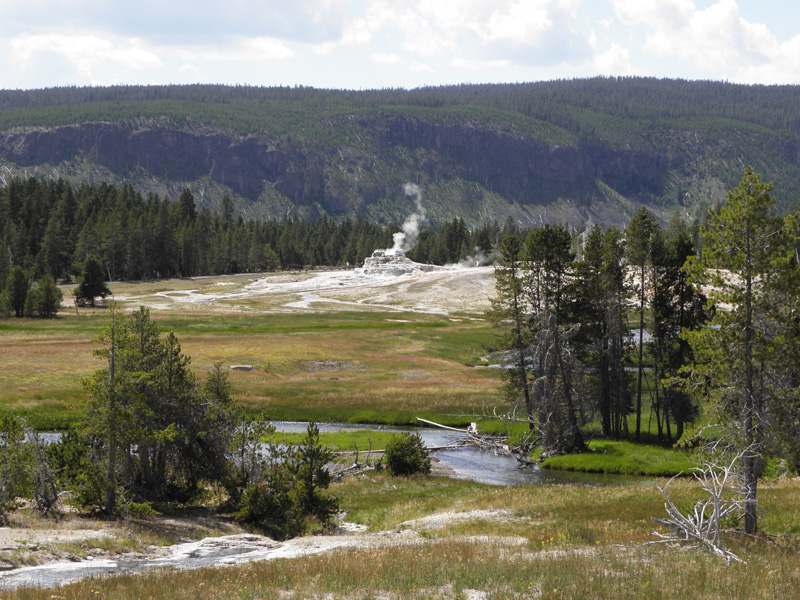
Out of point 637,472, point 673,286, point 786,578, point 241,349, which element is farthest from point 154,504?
point 241,349

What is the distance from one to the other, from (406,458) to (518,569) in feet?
77.6

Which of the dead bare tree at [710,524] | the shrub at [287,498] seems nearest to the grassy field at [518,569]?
the dead bare tree at [710,524]

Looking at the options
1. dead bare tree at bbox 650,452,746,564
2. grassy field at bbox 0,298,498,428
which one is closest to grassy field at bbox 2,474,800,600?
dead bare tree at bbox 650,452,746,564

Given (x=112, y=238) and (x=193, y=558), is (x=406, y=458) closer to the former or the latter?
(x=193, y=558)

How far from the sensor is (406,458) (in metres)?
39.5

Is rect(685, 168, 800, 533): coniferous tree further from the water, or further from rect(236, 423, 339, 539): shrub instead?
the water

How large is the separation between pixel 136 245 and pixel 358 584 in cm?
16156

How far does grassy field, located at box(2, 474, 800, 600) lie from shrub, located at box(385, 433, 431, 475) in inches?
521

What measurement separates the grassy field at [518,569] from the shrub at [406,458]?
13.2 m

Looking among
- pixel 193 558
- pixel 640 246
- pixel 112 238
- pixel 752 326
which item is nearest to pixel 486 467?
pixel 640 246

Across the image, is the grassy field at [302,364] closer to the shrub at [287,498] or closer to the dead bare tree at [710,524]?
the shrub at [287,498]

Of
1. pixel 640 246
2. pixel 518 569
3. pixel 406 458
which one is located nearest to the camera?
pixel 518 569

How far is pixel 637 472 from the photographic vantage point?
41.5 m

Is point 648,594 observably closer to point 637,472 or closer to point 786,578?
point 786,578
